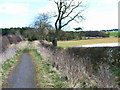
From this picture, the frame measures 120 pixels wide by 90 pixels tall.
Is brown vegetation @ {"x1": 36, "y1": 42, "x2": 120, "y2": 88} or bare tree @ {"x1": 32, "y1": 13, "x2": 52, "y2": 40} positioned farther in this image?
bare tree @ {"x1": 32, "y1": 13, "x2": 52, "y2": 40}

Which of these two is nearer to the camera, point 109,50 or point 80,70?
point 80,70

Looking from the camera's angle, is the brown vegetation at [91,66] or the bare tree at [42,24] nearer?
the brown vegetation at [91,66]

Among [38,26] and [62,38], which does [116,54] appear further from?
[62,38]

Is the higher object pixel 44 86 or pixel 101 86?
pixel 101 86

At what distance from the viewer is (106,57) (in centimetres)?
1091

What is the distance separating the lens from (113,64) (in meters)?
11.1

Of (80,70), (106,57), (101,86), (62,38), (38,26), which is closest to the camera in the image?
(101,86)

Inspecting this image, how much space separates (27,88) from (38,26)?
34610 mm

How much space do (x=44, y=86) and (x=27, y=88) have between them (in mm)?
724

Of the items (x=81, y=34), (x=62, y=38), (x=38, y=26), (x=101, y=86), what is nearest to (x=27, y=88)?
(x=101, y=86)

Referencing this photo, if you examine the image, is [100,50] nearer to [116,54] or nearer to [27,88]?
[116,54]

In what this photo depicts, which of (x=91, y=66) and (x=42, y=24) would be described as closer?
(x=91, y=66)

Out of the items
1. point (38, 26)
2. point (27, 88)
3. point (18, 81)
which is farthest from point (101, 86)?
point (38, 26)

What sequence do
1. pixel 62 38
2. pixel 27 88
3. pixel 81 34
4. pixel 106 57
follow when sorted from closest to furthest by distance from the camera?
pixel 27 88 < pixel 106 57 < pixel 62 38 < pixel 81 34
